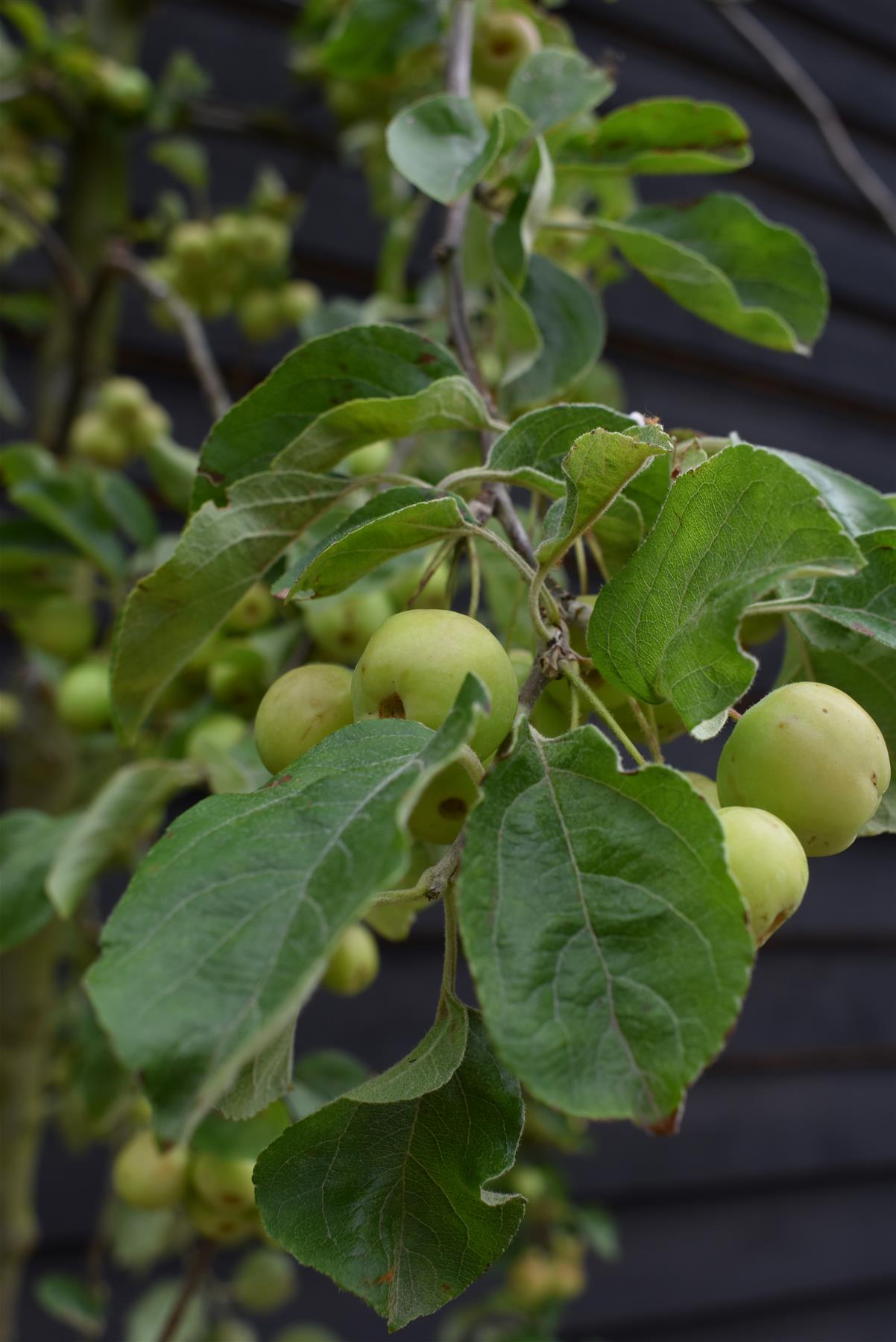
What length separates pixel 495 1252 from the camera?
0.33m

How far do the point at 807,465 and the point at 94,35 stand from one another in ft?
3.17

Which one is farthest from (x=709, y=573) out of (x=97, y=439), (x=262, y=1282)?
(x=262, y=1282)

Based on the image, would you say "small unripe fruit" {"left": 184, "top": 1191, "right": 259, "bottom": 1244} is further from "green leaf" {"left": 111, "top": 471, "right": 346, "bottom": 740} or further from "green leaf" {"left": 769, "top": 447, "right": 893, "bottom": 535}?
"green leaf" {"left": 769, "top": 447, "right": 893, "bottom": 535}

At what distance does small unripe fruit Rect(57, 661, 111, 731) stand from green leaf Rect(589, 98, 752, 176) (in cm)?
49

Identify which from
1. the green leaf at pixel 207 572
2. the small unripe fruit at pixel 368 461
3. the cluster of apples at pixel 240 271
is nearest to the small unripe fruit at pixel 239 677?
the small unripe fruit at pixel 368 461

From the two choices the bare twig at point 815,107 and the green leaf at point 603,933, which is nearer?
the green leaf at point 603,933

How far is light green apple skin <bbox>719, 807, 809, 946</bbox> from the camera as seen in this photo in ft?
0.93

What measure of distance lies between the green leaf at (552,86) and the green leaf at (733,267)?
71 mm

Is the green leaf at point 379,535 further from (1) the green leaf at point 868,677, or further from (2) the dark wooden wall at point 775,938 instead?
(2) the dark wooden wall at point 775,938

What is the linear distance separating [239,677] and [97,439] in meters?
0.48

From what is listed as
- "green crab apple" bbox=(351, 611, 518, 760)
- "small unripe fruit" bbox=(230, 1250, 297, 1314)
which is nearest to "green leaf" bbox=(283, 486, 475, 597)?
"green crab apple" bbox=(351, 611, 518, 760)

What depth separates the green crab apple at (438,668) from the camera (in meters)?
0.30

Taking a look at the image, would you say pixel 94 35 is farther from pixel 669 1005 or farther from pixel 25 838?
pixel 669 1005

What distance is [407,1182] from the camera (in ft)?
1.09
